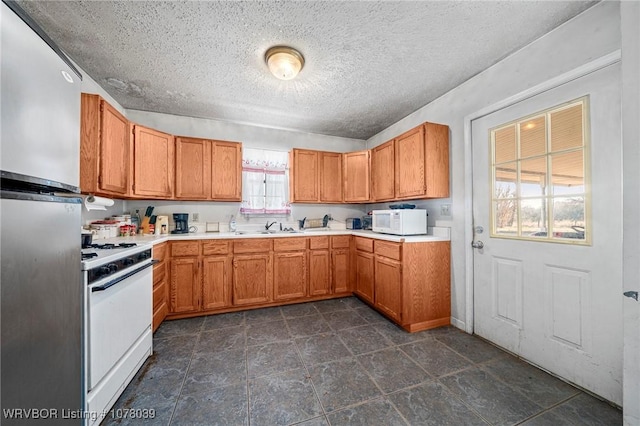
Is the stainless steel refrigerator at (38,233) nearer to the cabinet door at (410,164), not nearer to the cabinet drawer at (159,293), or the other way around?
the cabinet drawer at (159,293)

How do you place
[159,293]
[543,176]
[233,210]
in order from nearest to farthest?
[543,176] < [159,293] < [233,210]

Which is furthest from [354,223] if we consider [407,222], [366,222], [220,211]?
[220,211]

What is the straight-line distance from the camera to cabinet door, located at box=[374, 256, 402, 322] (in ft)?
8.12

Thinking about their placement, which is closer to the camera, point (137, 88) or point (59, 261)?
point (59, 261)

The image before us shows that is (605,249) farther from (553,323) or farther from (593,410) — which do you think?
(593,410)

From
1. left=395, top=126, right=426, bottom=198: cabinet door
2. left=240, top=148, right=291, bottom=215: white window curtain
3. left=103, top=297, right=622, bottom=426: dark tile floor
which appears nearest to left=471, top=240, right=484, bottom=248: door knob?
left=395, top=126, right=426, bottom=198: cabinet door

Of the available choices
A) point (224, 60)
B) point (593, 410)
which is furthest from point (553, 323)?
point (224, 60)

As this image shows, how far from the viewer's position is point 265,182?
364 cm

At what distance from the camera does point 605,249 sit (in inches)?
58.8

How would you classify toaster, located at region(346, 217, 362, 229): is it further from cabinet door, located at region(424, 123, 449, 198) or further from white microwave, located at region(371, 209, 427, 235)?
cabinet door, located at region(424, 123, 449, 198)

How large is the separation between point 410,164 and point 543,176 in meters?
1.16

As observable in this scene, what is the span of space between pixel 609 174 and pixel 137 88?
4.11 m

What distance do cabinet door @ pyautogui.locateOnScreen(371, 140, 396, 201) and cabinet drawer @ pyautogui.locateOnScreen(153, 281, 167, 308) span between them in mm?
2788

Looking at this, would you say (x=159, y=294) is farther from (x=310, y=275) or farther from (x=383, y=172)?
(x=383, y=172)
